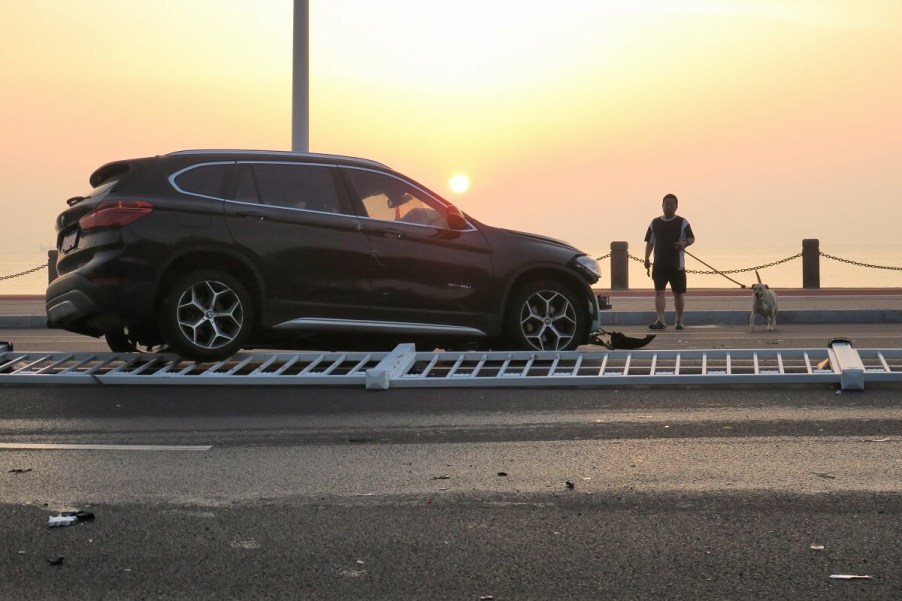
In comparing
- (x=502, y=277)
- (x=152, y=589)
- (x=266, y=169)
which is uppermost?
(x=266, y=169)

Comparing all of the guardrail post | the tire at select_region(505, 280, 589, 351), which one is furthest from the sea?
the tire at select_region(505, 280, 589, 351)

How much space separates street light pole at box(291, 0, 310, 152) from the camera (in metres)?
18.2

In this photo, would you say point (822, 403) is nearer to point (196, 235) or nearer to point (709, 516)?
point (709, 516)

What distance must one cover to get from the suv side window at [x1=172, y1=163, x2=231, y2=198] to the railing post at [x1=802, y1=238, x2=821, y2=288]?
19654mm

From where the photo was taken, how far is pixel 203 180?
363 inches

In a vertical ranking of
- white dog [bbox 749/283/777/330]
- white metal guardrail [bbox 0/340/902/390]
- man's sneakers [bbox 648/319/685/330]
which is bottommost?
man's sneakers [bbox 648/319/685/330]

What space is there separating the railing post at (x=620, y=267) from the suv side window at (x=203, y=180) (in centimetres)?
1815

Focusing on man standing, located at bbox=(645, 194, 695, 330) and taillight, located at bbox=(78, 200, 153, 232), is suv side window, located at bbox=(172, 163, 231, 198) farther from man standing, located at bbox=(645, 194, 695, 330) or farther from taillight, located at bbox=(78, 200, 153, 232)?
man standing, located at bbox=(645, 194, 695, 330)

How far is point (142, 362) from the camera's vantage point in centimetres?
952

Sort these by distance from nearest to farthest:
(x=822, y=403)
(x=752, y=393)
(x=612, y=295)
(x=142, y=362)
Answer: (x=822, y=403), (x=752, y=393), (x=142, y=362), (x=612, y=295)

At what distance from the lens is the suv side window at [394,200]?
9586 millimetres

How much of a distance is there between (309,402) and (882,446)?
3.84 m

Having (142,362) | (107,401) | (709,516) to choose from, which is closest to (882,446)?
(709,516)

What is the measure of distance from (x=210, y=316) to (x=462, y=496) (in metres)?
4.41
